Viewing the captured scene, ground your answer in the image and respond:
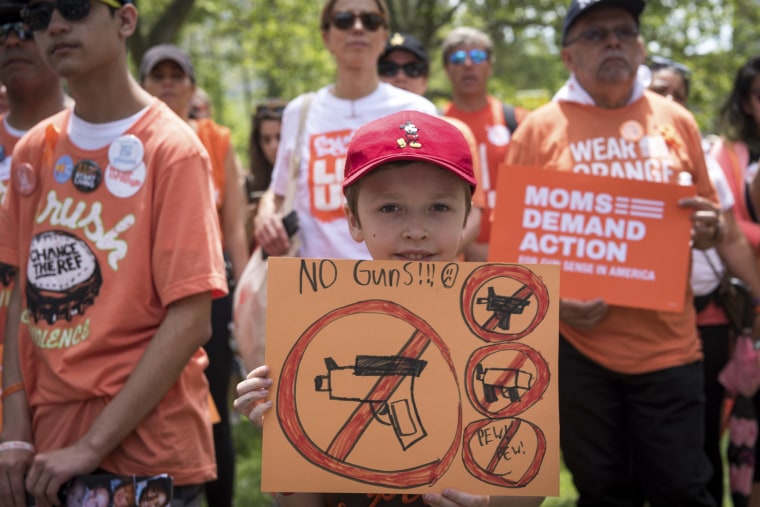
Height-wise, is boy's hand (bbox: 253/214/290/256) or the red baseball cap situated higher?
the red baseball cap

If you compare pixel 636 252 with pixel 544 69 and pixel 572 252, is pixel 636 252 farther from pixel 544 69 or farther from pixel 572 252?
pixel 544 69

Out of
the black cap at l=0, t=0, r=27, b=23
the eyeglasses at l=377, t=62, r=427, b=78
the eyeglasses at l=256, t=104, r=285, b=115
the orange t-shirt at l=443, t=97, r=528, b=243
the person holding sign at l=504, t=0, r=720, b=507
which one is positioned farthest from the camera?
the eyeglasses at l=256, t=104, r=285, b=115

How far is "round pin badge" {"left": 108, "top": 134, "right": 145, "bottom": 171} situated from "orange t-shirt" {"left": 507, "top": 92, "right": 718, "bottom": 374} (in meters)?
1.84

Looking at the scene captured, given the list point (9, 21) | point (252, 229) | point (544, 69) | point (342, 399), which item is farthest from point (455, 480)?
point (544, 69)

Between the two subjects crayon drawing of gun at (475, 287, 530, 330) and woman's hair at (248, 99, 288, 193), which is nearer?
crayon drawing of gun at (475, 287, 530, 330)

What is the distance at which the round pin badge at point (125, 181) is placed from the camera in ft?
8.83

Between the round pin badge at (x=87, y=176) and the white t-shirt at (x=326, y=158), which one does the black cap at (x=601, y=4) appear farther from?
the round pin badge at (x=87, y=176)

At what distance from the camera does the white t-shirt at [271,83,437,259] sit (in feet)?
11.6

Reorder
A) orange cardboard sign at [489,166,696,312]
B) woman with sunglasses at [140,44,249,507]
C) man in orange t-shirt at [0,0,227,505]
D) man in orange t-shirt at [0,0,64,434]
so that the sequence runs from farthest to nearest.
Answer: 1. woman with sunglasses at [140,44,249,507]
2. orange cardboard sign at [489,166,696,312]
3. man in orange t-shirt at [0,0,64,434]
4. man in orange t-shirt at [0,0,227,505]

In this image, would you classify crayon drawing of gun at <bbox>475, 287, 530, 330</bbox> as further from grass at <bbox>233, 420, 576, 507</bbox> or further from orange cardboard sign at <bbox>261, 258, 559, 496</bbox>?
grass at <bbox>233, 420, 576, 507</bbox>

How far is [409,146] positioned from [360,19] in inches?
73.3

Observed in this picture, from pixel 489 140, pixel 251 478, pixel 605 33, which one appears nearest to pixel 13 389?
pixel 605 33

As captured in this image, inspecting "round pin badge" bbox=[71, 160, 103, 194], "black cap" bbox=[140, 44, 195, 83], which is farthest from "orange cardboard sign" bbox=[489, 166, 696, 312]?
"black cap" bbox=[140, 44, 195, 83]

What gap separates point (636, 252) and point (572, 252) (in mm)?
270
